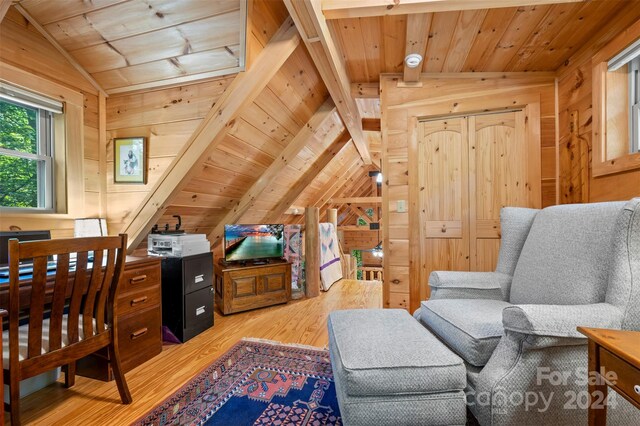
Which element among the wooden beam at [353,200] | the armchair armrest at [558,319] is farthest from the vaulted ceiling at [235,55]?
the wooden beam at [353,200]

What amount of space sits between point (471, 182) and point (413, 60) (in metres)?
1.09

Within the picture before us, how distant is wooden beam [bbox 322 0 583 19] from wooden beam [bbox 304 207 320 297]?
2.53 m

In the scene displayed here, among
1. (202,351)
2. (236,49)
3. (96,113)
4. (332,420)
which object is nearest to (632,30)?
(236,49)

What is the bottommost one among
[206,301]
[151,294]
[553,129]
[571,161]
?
[206,301]

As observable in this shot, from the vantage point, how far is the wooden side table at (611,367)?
2.38ft

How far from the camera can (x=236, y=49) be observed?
190cm

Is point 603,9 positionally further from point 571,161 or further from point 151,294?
point 151,294

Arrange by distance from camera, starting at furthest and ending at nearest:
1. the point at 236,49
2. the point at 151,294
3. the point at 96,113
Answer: the point at 96,113 → the point at 151,294 → the point at 236,49

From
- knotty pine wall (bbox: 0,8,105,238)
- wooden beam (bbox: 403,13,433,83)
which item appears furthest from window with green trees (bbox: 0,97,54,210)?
wooden beam (bbox: 403,13,433,83)

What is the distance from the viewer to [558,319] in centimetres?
103

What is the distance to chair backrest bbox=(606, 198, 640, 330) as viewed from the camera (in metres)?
1.10

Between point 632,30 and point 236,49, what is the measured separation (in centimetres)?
233

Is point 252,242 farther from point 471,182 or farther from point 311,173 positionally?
point 471,182

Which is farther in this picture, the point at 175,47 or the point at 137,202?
the point at 137,202
